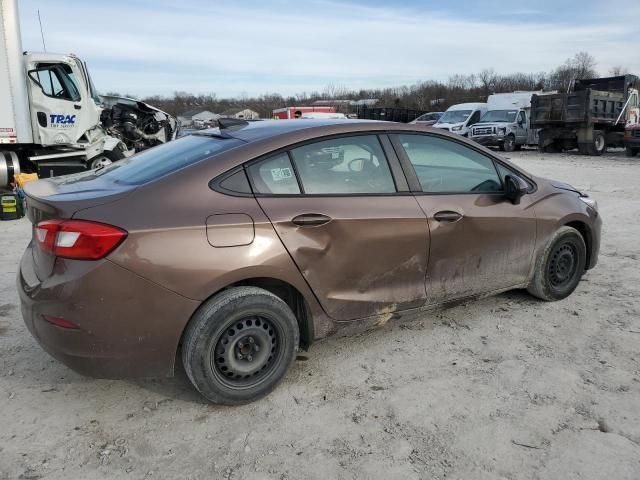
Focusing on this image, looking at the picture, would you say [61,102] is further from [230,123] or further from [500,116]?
[500,116]

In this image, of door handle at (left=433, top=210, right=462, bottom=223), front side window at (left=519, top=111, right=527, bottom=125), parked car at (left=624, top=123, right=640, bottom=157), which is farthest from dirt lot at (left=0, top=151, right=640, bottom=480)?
front side window at (left=519, top=111, right=527, bottom=125)

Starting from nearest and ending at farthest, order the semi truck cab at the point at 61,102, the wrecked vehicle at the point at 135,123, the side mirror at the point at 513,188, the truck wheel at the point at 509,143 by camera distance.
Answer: the side mirror at the point at 513,188, the semi truck cab at the point at 61,102, the wrecked vehicle at the point at 135,123, the truck wheel at the point at 509,143

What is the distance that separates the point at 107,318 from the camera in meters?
2.50

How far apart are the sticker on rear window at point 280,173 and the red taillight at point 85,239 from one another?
2.95 ft

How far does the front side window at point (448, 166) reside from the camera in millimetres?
3498

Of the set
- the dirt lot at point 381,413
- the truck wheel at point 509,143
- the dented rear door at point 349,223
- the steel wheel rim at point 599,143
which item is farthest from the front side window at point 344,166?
the truck wheel at point 509,143

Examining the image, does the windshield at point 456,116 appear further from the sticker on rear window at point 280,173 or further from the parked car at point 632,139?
the sticker on rear window at point 280,173

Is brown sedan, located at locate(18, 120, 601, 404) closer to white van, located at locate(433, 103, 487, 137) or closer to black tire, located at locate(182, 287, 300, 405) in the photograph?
black tire, located at locate(182, 287, 300, 405)

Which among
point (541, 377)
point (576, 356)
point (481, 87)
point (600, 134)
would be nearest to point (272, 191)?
point (541, 377)

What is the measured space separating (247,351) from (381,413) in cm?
82

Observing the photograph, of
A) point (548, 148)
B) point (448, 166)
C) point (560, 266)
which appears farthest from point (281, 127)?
point (548, 148)

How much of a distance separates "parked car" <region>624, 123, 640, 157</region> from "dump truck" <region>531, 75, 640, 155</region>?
1006 mm

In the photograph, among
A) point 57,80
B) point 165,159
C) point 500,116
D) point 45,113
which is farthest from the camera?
point 500,116

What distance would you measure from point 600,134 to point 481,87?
4953 centimetres
